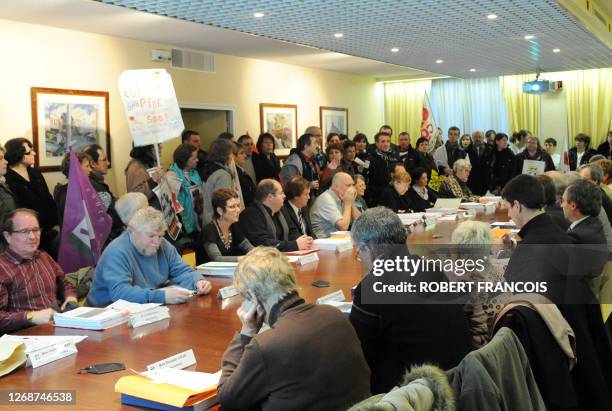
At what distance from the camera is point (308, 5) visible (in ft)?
Answer: 17.3

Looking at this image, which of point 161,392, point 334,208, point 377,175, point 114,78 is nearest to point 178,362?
point 161,392

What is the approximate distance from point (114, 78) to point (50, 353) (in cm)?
511

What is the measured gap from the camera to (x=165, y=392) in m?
2.04

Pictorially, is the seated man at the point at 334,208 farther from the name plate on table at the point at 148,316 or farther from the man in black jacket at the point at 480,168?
the man in black jacket at the point at 480,168

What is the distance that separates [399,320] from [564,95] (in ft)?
36.2

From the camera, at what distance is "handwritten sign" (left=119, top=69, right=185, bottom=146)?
5.08 metres

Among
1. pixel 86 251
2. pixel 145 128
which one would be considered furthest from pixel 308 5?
pixel 86 251

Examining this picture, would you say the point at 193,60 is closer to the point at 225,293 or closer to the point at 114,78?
the point at 114,78

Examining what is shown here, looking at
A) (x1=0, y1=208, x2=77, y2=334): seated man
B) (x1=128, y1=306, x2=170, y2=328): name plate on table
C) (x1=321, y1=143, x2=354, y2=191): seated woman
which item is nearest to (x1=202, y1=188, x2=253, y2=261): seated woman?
(x1=0, y1=208, x2=77, y2=334): seated man

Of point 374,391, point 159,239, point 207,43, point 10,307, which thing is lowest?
point 374,391

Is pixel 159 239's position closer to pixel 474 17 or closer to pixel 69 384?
pixel 69 384

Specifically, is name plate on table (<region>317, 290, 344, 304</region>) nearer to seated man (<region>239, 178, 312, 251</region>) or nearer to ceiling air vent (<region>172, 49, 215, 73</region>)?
seated man (<region>239, 178, 312, 251</region>)

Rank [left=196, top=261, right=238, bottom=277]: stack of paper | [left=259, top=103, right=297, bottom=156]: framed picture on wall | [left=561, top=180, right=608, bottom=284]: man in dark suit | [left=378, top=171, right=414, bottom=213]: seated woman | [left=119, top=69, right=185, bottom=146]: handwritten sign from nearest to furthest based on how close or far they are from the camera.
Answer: [left=561, top=180, right=608, bottom=284]: man in dark suit
[left=196, top=261, right=238, bottom=277]: stack of paper
[left=119, top=69, right=185, bottom=146]: handwritten sign
[left=378, top=171, right=414, bottom=213]: seated woman
[left=259, top=103, right=297, bottom=156]: framed picture on wall

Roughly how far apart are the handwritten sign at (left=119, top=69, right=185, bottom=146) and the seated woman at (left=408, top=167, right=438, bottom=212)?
306cm
